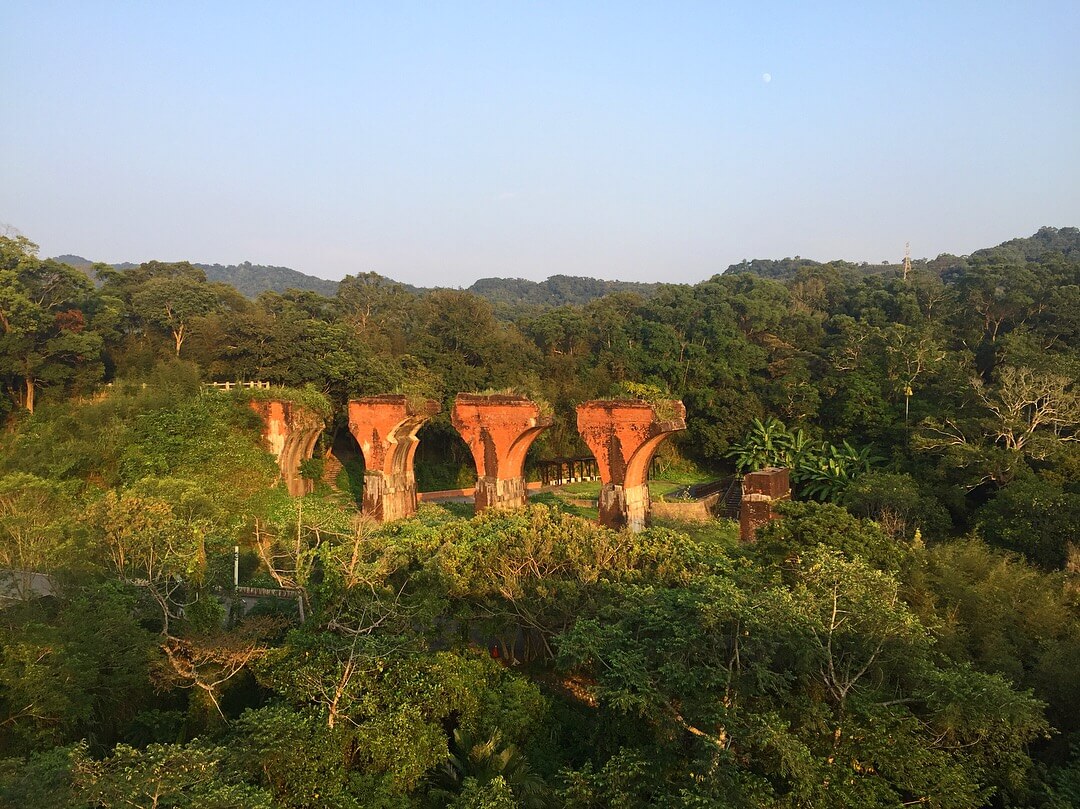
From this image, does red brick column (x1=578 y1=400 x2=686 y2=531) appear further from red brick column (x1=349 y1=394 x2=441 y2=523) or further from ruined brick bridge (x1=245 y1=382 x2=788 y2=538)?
red brick column (x1=349 y1=394 x2=441 y2=523)

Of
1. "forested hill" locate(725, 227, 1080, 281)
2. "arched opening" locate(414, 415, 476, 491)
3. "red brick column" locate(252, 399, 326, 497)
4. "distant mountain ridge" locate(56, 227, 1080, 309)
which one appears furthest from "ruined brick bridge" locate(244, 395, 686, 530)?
"distant mountain ridge" locate(56, 227, 1080, 309)

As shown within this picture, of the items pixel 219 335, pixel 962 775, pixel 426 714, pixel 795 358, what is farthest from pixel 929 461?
pixel 219 335

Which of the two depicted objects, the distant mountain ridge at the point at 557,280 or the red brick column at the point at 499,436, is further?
the distant mountain ridge at the point at 557,280

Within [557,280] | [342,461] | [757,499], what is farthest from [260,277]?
[757,499]

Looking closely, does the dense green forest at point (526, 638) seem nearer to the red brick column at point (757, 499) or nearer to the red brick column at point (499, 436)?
the red brick column at point (757, 499)

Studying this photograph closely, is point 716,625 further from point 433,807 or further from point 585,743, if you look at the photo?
point 433,807

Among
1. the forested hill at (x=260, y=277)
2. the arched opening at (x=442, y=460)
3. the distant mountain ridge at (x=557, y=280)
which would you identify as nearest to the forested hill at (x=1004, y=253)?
the distant mountain ridge at (x=557, y=280)
